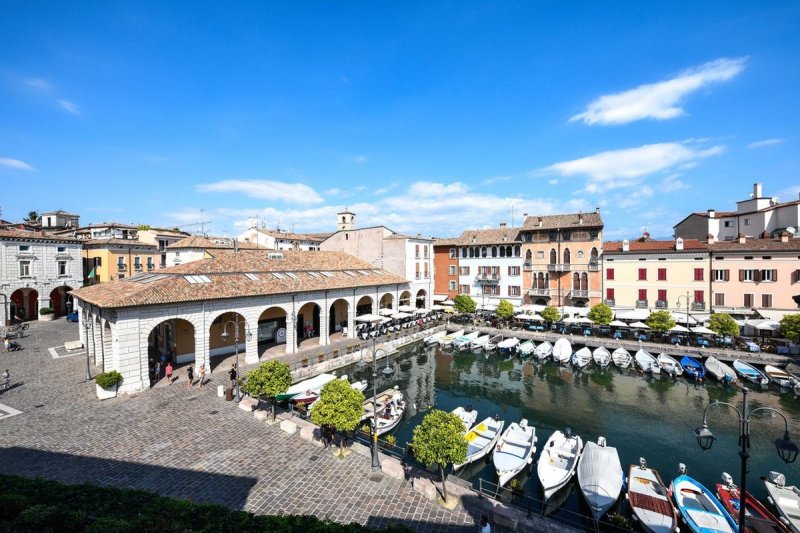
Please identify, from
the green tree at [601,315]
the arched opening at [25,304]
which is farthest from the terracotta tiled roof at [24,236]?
the green tree at [601,315]

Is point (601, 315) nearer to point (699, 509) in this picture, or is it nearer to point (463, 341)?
point (463, 341)

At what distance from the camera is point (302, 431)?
17.7 meters

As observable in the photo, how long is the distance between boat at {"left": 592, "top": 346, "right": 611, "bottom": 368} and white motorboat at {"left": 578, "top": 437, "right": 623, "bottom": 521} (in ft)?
57.9

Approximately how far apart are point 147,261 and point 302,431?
47.8 m

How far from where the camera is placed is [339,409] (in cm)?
1585

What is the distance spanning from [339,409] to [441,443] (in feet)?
16.2

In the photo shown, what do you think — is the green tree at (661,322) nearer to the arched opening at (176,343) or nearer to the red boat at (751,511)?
the red boat at (751,511)

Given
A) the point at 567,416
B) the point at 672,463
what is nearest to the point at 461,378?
the point at 567,416

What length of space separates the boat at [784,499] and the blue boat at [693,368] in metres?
16.4

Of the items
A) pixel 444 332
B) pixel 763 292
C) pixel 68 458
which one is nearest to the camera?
pixel 68 458

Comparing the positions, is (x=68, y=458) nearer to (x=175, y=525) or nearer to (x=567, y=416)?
(x=175, y=525)

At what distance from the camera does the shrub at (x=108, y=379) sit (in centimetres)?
2055

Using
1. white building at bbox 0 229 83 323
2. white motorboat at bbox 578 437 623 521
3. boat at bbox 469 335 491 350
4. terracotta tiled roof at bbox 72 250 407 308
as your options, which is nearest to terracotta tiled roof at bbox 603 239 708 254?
boat at bbox 469 335 491 350

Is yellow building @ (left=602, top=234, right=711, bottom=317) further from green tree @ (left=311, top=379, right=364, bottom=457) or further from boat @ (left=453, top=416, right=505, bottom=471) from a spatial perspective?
green tree @ (left=311, top=379, right=364, bottom=457)
